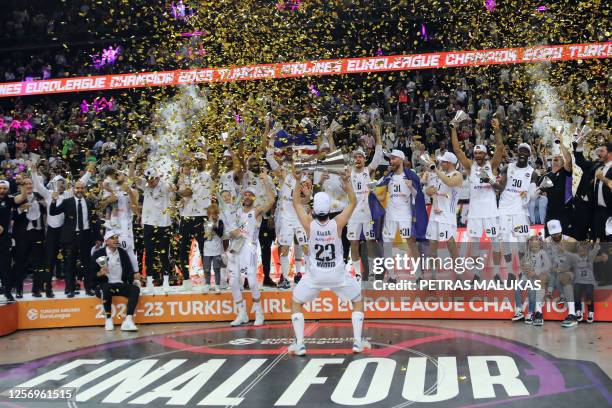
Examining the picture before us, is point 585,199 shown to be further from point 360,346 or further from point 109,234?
point 109,234

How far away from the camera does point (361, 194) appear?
43.8 feet

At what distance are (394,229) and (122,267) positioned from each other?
14.7 feet

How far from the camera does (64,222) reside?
45.6 ft

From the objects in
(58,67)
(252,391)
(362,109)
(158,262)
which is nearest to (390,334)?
(252,391)

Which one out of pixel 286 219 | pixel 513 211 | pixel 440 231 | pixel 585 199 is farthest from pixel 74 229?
pixel 585 199

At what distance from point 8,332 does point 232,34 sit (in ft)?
22.8

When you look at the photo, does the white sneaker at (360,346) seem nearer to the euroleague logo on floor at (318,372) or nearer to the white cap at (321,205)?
the euroleague logo on floor at (318,372)

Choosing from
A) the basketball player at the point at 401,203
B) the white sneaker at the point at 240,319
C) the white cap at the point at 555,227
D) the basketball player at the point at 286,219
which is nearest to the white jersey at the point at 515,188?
the white cap at the point at 555,227

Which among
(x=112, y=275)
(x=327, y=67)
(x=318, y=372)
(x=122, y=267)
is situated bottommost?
(x=318, y=372)

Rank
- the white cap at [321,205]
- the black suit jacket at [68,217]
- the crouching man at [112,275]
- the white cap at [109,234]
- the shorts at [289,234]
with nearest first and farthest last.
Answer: the white cap at [321,205], the crouching man at [112,275], the white cap at [109,234], the shorts at [289,234], the black suit jacket at [68,217]

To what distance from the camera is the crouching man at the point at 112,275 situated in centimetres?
1291

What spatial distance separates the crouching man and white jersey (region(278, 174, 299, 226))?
273cm

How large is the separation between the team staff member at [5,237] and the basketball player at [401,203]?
6.28m

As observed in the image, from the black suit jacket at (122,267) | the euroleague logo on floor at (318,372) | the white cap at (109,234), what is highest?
→ the white cap at (109,234)
